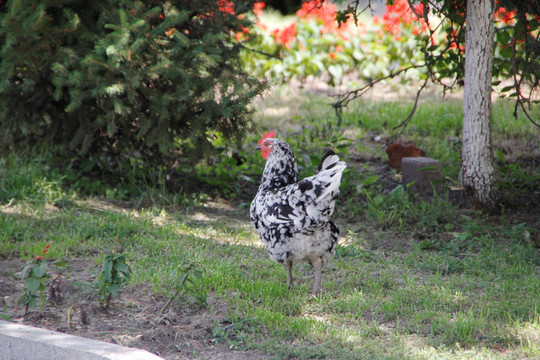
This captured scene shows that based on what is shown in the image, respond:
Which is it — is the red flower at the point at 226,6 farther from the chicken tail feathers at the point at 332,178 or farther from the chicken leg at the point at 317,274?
the chicken leg at the point at 317,274

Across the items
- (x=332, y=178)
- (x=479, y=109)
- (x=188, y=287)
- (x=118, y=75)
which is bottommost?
(x=188, y=287)

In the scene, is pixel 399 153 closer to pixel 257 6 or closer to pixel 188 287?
pixel 188 287

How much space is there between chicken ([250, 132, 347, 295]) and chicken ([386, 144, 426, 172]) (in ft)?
10.8

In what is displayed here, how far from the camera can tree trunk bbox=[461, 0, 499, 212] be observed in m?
5.39

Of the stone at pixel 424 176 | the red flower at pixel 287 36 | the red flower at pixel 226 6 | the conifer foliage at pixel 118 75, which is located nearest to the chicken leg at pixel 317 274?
the conifer foliage at pixel 118 75

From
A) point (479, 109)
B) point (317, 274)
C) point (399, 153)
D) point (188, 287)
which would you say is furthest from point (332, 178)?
point (399, 153)

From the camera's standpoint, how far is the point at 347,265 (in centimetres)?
470

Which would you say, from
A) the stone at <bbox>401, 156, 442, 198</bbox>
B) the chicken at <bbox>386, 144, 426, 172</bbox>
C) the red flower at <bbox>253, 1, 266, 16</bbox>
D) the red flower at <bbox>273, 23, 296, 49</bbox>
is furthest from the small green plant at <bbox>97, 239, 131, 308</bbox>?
the red flower at <bbox>273, 23, 296, 49</bbox>

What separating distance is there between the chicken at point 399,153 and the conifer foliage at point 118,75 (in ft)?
7.02

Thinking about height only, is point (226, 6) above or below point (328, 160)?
Answer: above

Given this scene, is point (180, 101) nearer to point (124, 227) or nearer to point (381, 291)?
point (124, 227)

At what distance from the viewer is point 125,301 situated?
383 centimetres

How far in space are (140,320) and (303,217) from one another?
125 centimetres

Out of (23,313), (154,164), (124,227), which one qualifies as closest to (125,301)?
(23,313)
